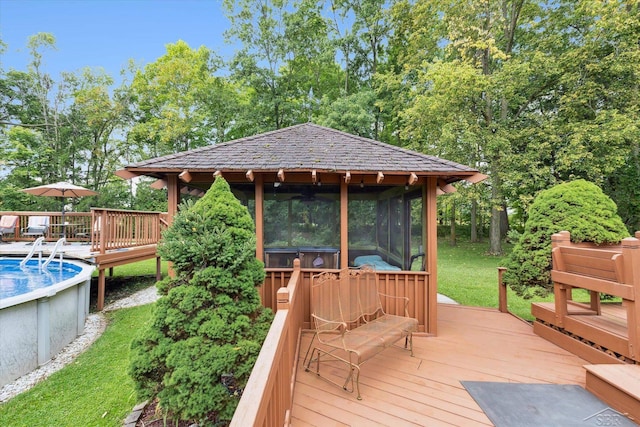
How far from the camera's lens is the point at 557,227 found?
14.5 feet

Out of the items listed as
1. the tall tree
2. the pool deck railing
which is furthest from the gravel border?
the tall tree

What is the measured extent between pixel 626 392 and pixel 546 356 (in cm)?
120

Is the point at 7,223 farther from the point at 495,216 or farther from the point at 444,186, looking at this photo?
the point at 495,216

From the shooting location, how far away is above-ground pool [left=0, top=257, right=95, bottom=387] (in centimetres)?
438

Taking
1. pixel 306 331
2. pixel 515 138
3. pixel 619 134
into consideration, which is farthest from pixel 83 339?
pixel 619 134

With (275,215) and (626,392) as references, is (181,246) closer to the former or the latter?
(275,215)

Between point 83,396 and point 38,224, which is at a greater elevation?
point 38,224

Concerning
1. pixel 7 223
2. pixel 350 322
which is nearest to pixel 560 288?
pixel 350 322

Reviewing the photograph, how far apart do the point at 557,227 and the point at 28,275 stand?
1134cm

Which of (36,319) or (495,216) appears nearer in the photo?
(36,319)

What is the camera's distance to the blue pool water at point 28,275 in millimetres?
5859

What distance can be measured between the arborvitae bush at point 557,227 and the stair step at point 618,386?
179cm

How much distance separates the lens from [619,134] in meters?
9.24

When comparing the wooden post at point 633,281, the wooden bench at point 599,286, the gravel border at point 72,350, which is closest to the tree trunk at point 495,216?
the wooden bench at point 599,286
